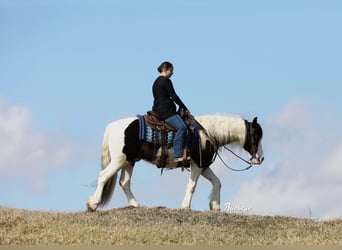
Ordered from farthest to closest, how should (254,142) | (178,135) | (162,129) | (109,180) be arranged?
(254,142) < (109,180) < (162,129) < (178,135)

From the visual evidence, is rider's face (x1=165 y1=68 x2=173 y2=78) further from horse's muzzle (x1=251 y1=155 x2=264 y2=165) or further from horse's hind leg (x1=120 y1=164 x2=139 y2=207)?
horse's muzzle (x1=251 y1=155 x2=264 y2=165)

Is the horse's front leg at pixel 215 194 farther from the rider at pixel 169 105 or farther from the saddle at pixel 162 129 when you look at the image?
the saddle at pixel 162 129

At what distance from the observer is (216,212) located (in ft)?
50.9

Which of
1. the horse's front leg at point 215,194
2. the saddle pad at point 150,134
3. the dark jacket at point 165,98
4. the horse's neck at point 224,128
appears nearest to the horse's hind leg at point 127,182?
the saddle pad at point 150,134

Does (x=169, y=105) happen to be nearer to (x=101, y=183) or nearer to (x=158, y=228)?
(x=101, y=183)

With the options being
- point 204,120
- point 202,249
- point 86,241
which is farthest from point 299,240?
point 204,120

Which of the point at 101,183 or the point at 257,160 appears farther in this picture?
the point at 257,160

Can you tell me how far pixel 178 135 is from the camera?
52.6 feet

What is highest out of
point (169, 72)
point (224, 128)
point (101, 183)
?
point (169, 72)

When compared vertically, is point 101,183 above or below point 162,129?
below

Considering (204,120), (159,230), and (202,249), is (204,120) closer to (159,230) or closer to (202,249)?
(159,230)

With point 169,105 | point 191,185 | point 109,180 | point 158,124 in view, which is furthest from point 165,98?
point 109,180

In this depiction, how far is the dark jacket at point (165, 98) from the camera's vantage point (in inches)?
636

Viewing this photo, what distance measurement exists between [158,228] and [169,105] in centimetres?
360
